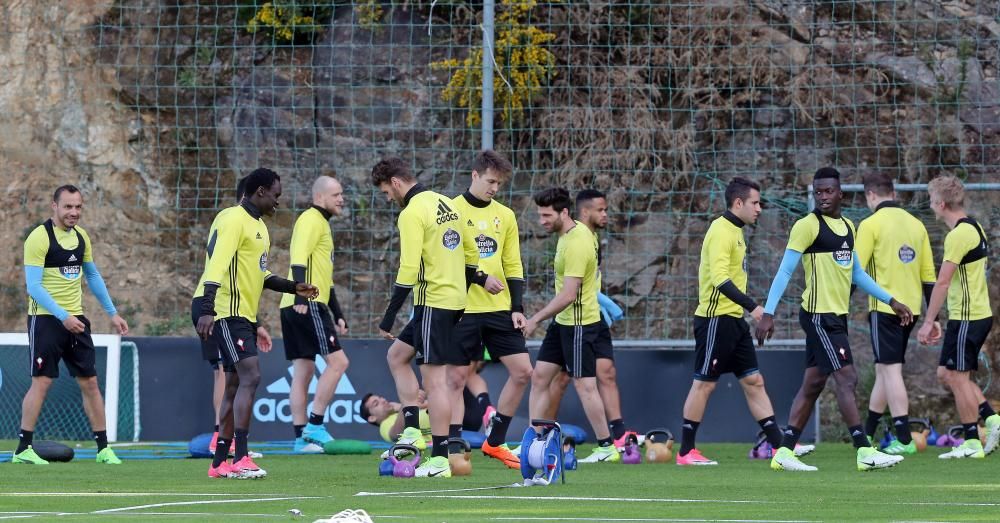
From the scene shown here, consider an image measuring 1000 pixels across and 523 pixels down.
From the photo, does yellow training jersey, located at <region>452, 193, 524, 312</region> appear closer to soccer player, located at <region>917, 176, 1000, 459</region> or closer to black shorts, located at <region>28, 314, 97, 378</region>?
black shorts, located at <region>28, 314, 97, 378</region>

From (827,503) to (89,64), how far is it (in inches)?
609

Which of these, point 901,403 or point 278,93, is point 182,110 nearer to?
point 278,93

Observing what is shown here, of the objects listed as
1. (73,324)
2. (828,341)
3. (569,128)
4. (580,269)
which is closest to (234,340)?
(73,324)

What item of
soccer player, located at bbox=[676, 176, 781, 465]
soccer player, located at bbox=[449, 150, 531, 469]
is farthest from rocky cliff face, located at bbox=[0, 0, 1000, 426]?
soccer player, located at bbox=[449, 150, 531, 469]

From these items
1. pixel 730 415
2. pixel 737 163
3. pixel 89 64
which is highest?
pixel 89 64

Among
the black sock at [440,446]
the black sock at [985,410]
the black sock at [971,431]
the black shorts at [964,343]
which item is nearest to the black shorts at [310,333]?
the black sock at [440,446]

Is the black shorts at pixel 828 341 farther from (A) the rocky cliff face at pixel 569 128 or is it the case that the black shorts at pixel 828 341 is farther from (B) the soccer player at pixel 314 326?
(A) the rocky cliff face at pixel 569 128

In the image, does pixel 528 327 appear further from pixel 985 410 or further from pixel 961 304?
pixel 985 410

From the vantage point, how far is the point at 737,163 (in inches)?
748

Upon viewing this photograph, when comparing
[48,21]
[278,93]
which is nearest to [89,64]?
[48,21]

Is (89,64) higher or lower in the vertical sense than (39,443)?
higher

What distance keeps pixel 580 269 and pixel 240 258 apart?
118 inches

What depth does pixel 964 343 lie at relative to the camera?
41.8 feet

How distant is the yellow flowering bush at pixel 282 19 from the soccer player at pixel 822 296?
1003 centimetres
